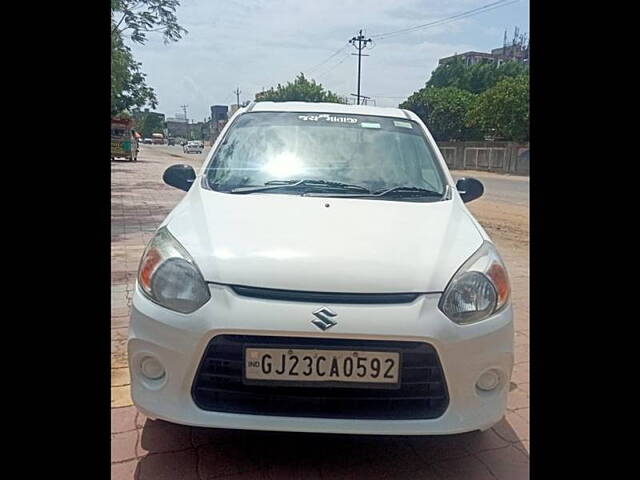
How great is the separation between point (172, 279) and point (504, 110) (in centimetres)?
196

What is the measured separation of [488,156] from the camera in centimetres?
454

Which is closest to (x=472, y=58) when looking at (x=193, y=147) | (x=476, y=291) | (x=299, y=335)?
(x=476, y=291)

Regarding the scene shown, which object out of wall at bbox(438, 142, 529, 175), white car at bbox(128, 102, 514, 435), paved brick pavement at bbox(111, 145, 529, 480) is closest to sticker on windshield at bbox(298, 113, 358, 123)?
wall at bbox(438, 142, 529, 175)

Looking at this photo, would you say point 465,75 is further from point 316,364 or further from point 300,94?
point 316,364

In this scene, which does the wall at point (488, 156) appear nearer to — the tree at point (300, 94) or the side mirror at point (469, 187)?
the side mirror at point (469, 187)

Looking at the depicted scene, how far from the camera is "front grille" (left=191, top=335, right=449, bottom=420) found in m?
1.64

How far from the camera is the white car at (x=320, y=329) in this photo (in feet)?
5.34

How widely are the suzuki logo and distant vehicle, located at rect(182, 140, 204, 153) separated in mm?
1641

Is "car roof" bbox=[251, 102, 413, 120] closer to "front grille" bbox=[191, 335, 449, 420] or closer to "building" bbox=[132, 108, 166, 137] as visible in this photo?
"building" bbox=[132, 108, 166, 137]

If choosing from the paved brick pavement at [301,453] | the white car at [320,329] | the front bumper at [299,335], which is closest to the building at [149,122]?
the paved brick pavement at [301,453]

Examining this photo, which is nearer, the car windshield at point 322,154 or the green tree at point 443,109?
the car windshield at point 322,154

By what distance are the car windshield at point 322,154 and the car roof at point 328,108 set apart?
54 mm
